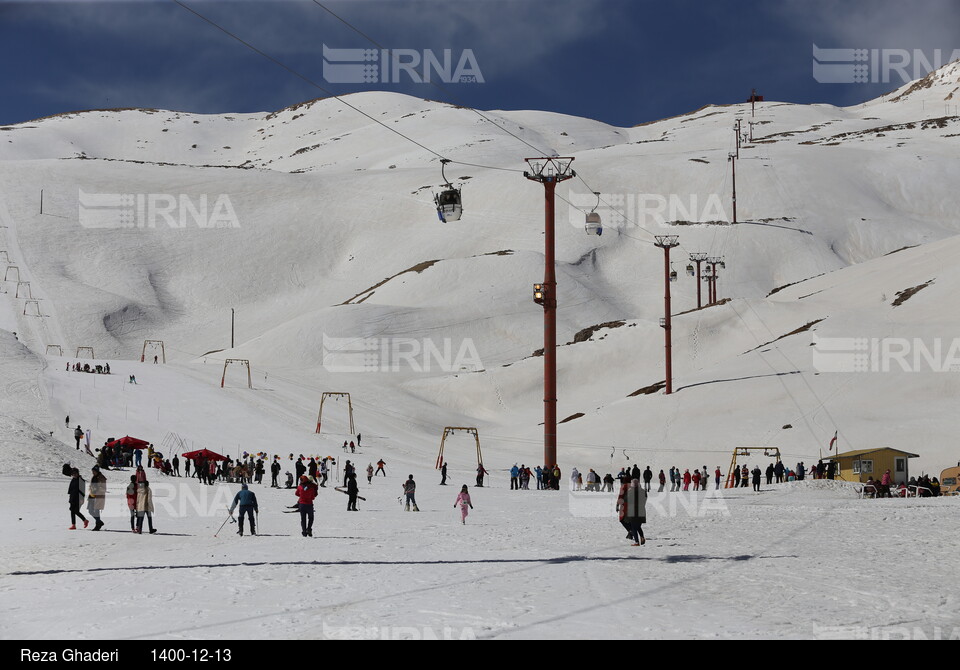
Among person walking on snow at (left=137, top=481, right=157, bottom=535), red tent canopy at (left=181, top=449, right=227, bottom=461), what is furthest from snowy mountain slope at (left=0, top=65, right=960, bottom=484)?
person walking on snow at (left=137, top=481, right=157, bottom=535)

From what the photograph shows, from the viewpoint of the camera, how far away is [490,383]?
79438mm

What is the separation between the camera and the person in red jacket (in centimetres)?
2052

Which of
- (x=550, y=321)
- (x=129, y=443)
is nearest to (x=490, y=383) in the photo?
(x=550, y=321)

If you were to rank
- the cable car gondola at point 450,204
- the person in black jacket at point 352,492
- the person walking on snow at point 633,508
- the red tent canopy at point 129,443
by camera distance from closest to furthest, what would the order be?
the person walking on snow at point 633,508, the person in black jacket at point 352,492, the cable car gondola at point 450,204, the red tent canopy at point 129,443

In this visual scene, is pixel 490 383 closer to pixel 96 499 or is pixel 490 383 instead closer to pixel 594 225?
pixel 594 225

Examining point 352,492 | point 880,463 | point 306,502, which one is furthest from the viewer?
point 880,463

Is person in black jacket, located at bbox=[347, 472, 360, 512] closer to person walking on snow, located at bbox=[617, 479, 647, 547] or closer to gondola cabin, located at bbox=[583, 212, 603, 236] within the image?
person walking on snow, located at bbox=[617, 479, 647, 547]

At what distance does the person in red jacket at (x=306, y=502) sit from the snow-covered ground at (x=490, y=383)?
728 millimetres

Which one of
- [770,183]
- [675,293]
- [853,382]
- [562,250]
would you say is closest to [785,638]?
[853,382]

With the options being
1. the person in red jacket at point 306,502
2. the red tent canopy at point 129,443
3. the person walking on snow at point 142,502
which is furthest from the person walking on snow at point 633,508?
the red tent canopy at point 129,443

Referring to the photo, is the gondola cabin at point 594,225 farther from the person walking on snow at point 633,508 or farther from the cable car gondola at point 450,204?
the person walking on snow at point 633,508

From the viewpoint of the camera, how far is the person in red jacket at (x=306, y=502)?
67.3 ft

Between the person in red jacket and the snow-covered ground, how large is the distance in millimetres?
728

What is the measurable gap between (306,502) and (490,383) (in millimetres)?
59094
